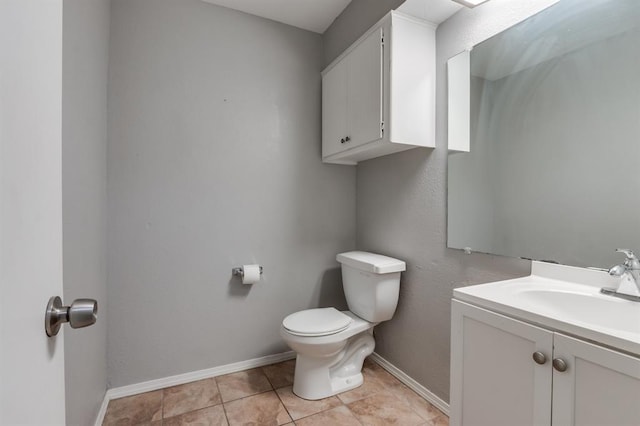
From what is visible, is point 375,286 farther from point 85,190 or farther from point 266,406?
point 85,190

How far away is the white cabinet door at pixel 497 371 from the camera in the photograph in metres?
0.81

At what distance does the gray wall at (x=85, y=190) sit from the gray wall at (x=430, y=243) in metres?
→ 1.63

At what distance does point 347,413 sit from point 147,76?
225 centimetres

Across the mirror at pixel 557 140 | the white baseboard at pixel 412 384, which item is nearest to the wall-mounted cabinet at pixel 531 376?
the mirror at pixel 557 140

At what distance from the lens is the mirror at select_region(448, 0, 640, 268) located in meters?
1.01

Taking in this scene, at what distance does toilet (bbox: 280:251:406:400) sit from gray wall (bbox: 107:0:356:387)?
0.44 meters

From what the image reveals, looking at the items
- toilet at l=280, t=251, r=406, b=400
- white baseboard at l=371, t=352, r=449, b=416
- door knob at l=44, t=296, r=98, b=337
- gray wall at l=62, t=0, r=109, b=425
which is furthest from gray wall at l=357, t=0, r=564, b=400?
gray wall at l=62, t=0, r=109, b=425

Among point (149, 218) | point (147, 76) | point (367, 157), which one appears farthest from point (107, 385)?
point (367, 157)

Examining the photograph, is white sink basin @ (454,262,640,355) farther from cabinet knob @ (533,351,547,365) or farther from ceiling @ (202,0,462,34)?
ceiling @ (202,0,462,34)

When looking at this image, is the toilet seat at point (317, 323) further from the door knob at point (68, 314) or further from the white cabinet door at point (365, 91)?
the door knob at point (68, 314)

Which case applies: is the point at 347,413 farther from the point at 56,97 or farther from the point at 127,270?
the point at 56,97

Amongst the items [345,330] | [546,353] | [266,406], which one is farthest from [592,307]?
[266,406]

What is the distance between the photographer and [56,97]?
53 cm

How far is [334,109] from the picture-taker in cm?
210
